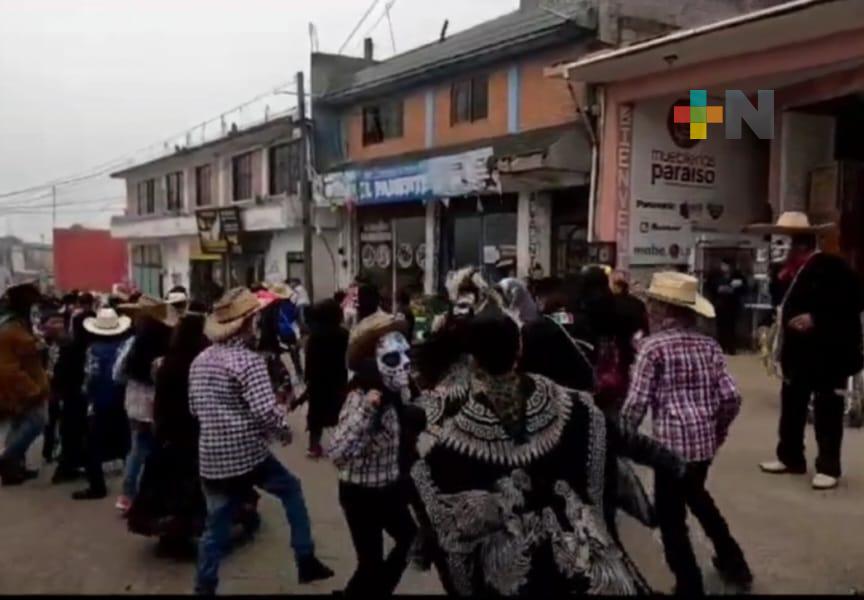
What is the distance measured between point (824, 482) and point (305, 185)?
59.6ft

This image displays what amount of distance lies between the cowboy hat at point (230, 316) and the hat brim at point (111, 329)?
8.28 feet

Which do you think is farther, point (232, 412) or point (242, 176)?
point (242, 176)

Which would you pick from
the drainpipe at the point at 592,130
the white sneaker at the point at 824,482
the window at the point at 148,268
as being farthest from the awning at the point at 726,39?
the window at the point at 148,268

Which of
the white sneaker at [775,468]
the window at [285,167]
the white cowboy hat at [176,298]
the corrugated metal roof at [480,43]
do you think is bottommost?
the white sneaker at [775,468]

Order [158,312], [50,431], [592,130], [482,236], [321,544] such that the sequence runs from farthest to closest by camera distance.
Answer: [482,236]
[592,130]
[50,431]
[158,312]
[321,544]

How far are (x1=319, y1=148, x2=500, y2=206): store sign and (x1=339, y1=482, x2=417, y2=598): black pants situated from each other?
12781 mm

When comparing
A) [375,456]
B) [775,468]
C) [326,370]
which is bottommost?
[775,468]

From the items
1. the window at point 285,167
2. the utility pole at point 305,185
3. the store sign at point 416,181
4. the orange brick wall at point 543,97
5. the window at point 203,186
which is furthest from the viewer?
the window at point 203,186

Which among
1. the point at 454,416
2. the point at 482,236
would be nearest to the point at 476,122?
the point at 482,236

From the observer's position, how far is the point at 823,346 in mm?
6223

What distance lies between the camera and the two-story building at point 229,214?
82.2ft

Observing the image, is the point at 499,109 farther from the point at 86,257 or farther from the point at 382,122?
the point at 86,257

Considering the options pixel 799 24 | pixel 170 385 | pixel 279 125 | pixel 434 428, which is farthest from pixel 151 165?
pixel 434 428

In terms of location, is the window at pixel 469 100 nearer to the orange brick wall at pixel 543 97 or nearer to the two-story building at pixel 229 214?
the orange brick wall at pixel 543 97
